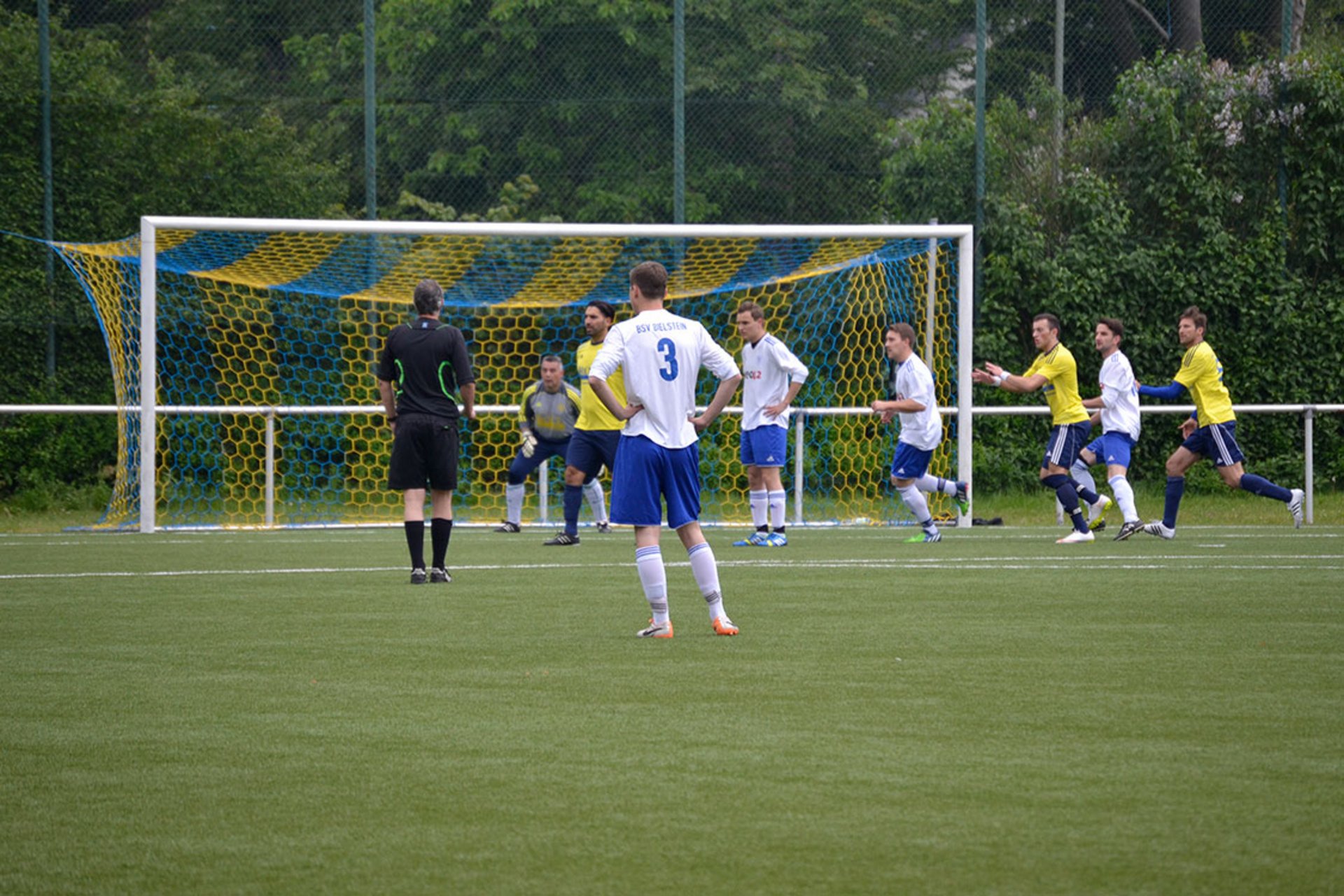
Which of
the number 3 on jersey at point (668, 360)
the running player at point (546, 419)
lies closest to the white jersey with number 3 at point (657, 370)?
the number 3 on jersey at point (668, 360)

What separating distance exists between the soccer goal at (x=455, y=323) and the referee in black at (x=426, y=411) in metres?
5.50

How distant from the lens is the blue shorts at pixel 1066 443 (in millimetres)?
13859

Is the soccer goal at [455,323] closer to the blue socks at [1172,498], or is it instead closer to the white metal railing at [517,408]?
the white metal railing at [517,408]

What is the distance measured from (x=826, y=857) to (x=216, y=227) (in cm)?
1307

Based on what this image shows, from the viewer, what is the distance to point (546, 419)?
51.1 feet

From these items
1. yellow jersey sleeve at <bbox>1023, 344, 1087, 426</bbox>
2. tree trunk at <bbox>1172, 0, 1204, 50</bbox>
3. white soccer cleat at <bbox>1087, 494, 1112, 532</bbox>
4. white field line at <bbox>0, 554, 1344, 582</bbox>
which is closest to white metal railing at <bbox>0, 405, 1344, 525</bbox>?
white soccer cleat at <bbox>1087, 494, 1112, 532</bbox>

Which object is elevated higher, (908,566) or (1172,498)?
(1172,498)

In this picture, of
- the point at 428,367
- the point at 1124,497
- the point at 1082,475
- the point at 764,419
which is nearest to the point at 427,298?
the point at 428,367

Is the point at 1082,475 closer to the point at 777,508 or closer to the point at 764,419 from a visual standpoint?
the point at 777,508

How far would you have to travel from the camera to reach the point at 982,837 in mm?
4043

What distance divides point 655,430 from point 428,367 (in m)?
3.18

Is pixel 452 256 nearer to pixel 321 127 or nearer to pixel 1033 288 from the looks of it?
pixel 321 127

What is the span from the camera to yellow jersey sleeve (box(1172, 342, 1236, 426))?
13.8 m

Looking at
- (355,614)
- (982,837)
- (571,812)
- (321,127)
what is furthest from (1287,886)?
(321,127)
